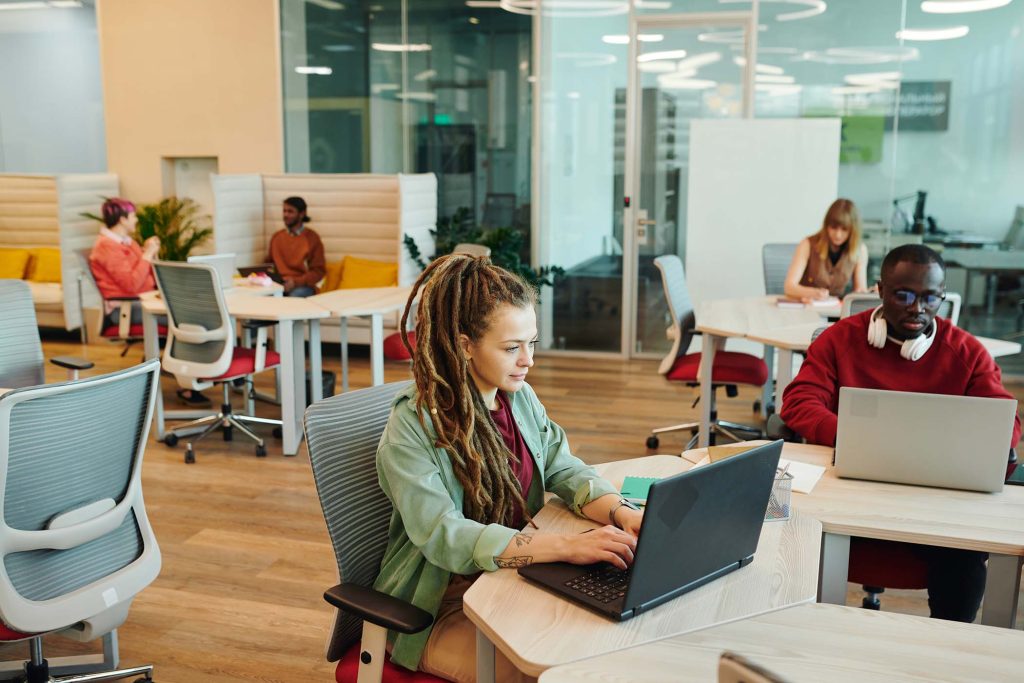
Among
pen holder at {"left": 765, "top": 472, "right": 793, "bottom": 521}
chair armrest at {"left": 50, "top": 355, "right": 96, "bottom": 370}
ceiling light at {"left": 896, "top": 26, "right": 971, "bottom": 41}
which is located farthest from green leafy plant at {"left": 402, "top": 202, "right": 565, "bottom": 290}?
pen holder at {"left": 765, "top": 472, "right": 793, "bottom": 521}

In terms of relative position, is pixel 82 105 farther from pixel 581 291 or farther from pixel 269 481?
pixel 269 481

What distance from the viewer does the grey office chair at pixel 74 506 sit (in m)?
2.24

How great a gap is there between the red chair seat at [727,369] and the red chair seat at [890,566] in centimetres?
236

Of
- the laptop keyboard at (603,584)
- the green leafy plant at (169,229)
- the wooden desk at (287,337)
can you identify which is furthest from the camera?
the green leafy plant at (169,229)

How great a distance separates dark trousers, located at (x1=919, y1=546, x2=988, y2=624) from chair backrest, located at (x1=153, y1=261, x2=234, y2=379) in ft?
12.1

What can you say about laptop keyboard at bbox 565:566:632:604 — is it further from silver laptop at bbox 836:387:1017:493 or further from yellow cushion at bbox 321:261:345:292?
yellow cushion at bbox 321:261:345:292

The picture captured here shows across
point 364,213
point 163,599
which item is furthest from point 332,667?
point 364,213

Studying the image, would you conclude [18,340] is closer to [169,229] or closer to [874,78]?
[169,229]

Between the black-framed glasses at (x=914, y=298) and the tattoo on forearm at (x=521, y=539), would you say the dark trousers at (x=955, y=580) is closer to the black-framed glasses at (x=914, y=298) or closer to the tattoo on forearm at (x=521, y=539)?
the black-framed glasses at (x=914, y=298)

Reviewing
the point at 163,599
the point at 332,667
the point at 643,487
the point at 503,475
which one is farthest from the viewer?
the point at 163,599

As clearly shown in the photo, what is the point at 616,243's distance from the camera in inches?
314

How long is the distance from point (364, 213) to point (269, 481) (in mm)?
3562

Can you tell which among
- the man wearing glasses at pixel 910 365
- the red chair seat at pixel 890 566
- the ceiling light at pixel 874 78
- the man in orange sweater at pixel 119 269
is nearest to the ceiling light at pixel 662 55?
the ceiling light at pixel 874 78

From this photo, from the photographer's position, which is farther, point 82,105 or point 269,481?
point 82,105
